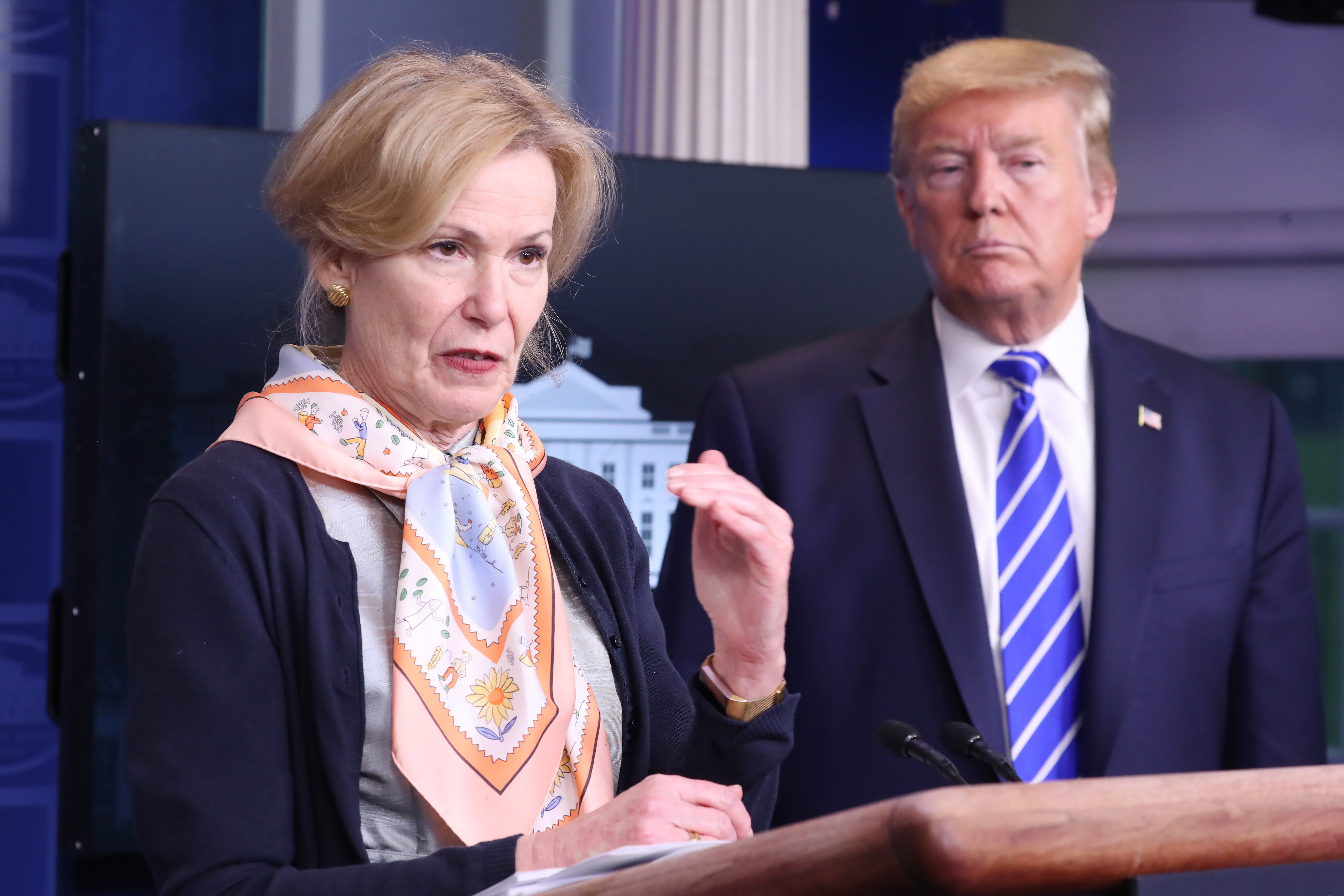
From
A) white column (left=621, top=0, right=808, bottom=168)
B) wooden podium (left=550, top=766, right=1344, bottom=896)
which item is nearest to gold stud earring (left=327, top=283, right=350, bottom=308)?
wooden podium (left=550, top=766, right=1344, bottom=896)

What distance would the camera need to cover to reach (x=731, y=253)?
2.75 m

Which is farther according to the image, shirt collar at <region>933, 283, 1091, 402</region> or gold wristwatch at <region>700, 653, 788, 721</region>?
shirt collar at <region>933, 283, 1091, 402</region>

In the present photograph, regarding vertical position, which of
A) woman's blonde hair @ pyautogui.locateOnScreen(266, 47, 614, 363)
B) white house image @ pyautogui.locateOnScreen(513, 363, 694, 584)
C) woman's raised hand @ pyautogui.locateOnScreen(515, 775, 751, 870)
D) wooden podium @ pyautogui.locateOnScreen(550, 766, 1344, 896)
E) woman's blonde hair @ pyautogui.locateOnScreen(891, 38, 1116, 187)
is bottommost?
woman's raised hand @ pyautogui.locateOnScreen(515, 775, 751, 870)

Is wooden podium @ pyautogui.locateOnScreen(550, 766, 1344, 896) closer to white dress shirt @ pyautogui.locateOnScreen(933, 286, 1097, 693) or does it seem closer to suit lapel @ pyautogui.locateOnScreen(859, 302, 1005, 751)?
suit lapel @ pyautogui.locateOnScreen(859, 302, 1005, 751)

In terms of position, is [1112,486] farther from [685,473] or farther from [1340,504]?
[1340,504]

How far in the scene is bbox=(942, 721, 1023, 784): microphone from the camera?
4.44 ft

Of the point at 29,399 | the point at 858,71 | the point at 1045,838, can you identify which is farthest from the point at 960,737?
the point at 858,71

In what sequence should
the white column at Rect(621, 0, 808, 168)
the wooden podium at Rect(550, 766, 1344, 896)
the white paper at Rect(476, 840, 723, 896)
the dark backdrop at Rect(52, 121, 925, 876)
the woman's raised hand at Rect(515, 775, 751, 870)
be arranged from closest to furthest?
the wooden podium at Rect(550, 766, 1344, 896) < the white paper at Rect(476, 840, 723, 896) < the woman's raised hand at Rect(515, 775, 751, 870) < the dark backdrop at Rect(52, 121, 925, 876) < the white column at Rect(621, 0, 808, 168)

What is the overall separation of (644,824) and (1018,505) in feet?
3.54

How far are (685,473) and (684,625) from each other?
2.61 feet

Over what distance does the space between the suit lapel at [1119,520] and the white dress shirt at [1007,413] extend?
0.03 m

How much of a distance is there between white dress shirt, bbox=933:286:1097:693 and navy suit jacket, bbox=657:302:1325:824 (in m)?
0.03

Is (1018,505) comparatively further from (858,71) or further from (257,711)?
(858,71)

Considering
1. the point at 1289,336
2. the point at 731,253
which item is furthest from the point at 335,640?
the point at 1289,336
